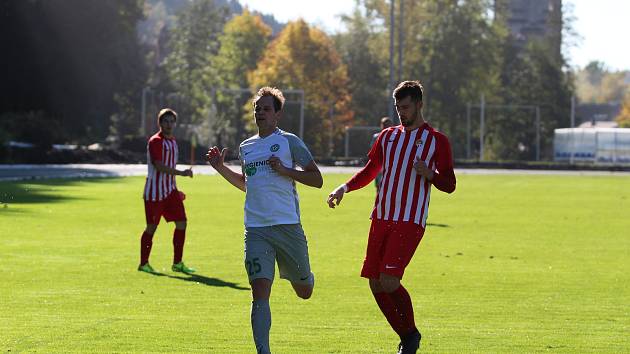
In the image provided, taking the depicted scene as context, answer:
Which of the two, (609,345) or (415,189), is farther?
(609,345)

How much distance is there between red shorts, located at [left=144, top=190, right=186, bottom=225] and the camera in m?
17.8

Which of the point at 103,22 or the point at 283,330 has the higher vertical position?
the point at 103,22

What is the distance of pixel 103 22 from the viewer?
3241 inches

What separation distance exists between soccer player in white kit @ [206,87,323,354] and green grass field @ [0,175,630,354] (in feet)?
3.77

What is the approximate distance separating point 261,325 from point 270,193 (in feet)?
3.35

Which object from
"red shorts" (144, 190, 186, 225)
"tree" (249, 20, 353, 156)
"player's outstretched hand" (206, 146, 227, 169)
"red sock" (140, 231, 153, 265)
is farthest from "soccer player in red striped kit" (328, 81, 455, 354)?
"tree" (249, 20, 353, 156)

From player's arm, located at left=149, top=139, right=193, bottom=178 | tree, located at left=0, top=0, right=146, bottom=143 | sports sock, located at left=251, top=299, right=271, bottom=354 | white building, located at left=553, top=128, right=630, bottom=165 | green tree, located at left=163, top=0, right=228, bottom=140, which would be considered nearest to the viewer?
sports sock, located at left=251, top=299, right=271, bottom=354

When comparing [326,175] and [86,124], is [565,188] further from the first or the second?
[86,124]

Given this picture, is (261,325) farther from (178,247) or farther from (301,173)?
(178,247)

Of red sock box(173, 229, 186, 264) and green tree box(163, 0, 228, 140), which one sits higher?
green tree box(163, 0, 228, 140)

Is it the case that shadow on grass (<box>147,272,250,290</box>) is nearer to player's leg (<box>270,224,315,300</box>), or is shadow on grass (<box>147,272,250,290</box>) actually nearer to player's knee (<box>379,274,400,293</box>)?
player's leg (<box>270,224,315,300</box>)

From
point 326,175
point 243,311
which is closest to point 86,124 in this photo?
point 326,175

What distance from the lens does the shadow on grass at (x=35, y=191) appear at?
36.2m

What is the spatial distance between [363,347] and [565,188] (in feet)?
145
